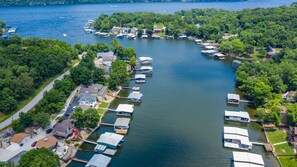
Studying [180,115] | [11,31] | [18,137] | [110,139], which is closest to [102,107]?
[110,139]

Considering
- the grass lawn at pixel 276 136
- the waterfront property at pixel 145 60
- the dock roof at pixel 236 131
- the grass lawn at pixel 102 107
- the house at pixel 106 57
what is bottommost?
the grass lawn at pixel 276 136

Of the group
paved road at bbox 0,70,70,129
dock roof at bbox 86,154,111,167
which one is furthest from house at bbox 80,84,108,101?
dock roof at bbox 86,154,111,167

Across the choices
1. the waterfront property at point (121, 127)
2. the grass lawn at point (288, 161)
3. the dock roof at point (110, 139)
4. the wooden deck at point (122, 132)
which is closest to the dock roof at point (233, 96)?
the grass lawn at point (288, 161)

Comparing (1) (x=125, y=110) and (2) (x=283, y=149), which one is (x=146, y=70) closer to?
(1) (x=125, y=110)

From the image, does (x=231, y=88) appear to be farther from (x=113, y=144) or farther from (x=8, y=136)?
(x=8, y=136)

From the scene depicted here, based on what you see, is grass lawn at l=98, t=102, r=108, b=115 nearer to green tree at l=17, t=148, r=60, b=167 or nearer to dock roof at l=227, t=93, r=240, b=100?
green tree at l=17, t=148, r=60, b=167

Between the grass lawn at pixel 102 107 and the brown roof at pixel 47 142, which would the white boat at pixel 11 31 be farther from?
the brown roof at pixel 47 142
